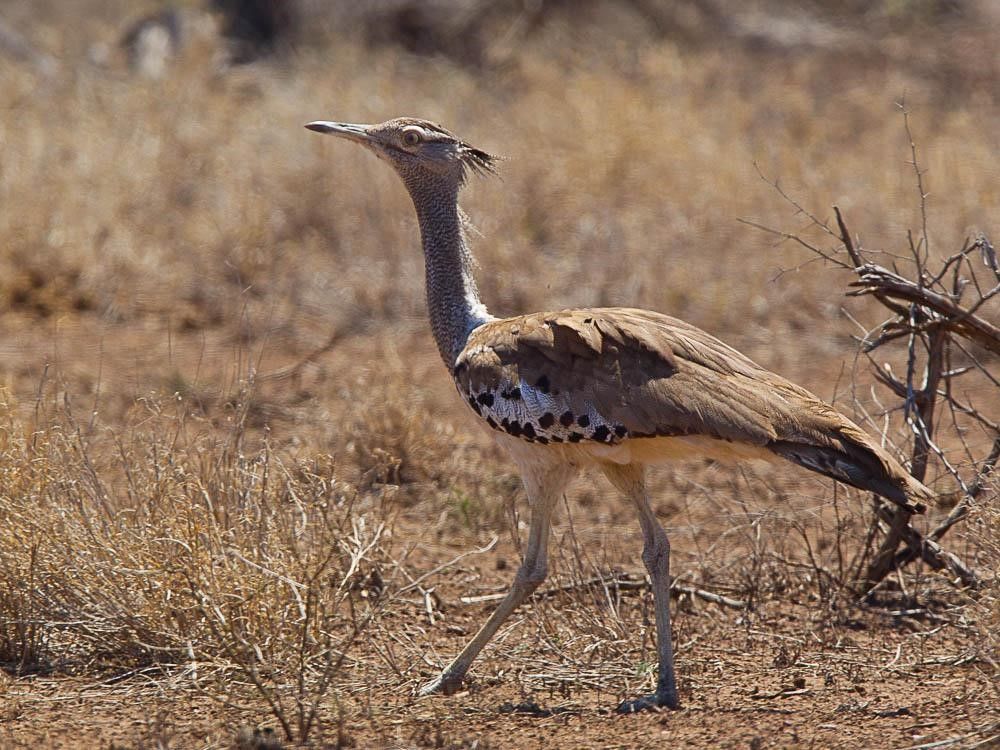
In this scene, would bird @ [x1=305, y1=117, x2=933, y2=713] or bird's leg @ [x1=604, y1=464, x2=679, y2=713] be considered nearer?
bird @ [x1=305, y1=117, x2=933, y2=713]

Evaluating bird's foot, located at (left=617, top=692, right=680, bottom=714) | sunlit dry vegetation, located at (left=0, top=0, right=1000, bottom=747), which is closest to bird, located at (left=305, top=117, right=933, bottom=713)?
bird's foot, located at (left=617, top=692, right=680, bottom=714)

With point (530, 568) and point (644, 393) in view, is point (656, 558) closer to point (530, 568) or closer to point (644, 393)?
point (530, 568)

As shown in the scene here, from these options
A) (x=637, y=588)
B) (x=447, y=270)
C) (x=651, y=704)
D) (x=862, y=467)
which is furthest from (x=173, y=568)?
(x=862, y=467)

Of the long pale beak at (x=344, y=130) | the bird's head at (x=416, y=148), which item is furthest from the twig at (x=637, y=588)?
the long pale beak at (x=344, y=130)

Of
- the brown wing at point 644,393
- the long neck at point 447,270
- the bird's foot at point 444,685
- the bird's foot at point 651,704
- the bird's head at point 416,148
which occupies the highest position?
the bird's head at point 416,148

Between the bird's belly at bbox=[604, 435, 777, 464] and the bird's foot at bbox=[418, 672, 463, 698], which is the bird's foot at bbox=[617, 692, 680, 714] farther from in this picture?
the bird's belly at bbox=[604, 435, 777, 464]

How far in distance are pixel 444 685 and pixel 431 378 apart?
3076 mm

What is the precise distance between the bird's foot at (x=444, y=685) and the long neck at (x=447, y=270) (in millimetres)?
859

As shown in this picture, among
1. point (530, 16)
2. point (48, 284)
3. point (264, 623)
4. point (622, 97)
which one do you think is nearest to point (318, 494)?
point (264, 623)

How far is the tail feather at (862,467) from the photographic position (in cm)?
333

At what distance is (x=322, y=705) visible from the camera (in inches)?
139

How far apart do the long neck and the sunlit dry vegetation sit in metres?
0.55

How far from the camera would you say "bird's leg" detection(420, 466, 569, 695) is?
3803 mm

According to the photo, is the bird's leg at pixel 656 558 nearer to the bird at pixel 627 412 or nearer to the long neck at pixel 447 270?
the bird at pixel 627 412
